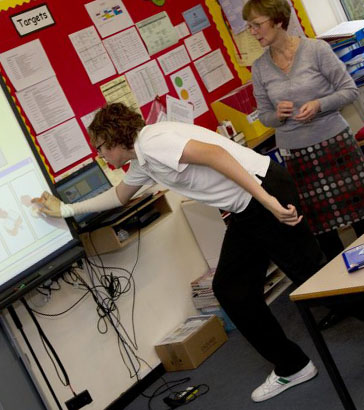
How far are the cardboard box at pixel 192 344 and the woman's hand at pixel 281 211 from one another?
1.44 meters

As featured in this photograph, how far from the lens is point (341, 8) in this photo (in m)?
5.62

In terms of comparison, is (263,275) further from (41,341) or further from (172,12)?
(172,12)

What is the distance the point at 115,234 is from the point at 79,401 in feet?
2.96

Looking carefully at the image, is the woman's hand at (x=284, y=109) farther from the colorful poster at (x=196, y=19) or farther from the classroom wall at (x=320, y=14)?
the classroom wall at (x=320, y=14)

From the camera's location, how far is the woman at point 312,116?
3354 mm

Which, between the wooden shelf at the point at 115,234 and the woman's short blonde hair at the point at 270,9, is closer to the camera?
the woman's short blonde hair at the point at 270,9

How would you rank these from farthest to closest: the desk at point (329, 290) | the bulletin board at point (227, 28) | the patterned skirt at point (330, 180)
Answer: the bulletin board at point (227, 28) < the patterned skirt at point (330, 180) < the desk at point (329, 290)

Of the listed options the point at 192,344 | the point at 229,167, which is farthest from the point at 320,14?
the point at 229,167

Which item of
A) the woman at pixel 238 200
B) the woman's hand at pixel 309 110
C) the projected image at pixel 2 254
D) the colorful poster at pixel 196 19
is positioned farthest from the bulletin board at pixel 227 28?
the projected image at pixel 2 254

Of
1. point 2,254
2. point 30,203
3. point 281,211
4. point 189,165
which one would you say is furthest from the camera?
point 30,203

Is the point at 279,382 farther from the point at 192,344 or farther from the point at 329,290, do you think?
the point at 329,290

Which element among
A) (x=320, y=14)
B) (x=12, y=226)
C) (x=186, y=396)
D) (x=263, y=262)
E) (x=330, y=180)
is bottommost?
(x=186, y=396)

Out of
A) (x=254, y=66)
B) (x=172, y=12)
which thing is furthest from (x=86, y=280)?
(x=172, y=12)

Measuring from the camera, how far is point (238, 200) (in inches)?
116
